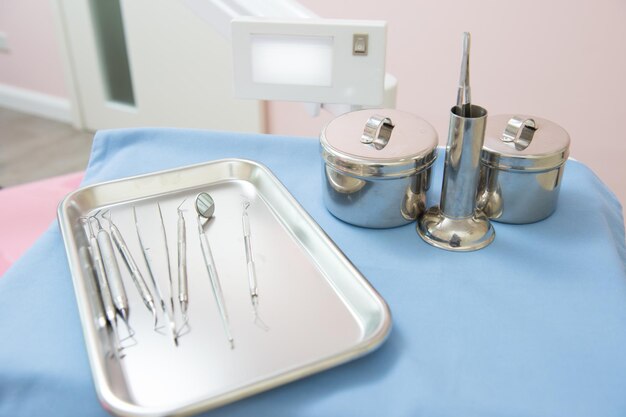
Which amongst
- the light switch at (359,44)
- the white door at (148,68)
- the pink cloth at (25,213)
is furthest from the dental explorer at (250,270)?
the white door at (148,68)

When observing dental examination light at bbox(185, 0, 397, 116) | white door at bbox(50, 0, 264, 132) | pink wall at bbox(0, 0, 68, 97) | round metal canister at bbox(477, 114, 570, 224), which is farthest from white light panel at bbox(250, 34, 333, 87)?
pink wall at bbox(0, 0, 68, 97)

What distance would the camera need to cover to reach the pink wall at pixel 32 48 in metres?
2.52

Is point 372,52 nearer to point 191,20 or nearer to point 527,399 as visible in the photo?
point 527,399

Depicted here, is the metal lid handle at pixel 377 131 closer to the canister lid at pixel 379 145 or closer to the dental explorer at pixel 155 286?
the canister lid at pixel 379 145

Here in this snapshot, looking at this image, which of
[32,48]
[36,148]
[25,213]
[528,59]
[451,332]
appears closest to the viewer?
[451,332]

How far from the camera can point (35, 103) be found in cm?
274

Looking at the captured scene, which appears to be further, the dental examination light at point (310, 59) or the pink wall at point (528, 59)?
the pink wall at point (528, 59)

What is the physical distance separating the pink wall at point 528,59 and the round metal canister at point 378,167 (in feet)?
3.85

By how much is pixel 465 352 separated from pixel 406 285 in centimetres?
10

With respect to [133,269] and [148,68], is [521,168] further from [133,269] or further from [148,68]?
[148,68]

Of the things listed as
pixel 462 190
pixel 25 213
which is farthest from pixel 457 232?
pixel 25 213

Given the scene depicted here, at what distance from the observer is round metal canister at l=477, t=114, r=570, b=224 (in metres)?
0.63

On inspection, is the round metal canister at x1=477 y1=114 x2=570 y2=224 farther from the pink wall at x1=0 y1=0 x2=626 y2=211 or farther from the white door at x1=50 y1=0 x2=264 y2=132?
the white door at x1=50 y1=0 x2=264 y2=132

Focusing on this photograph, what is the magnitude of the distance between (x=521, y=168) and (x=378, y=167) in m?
0.15
